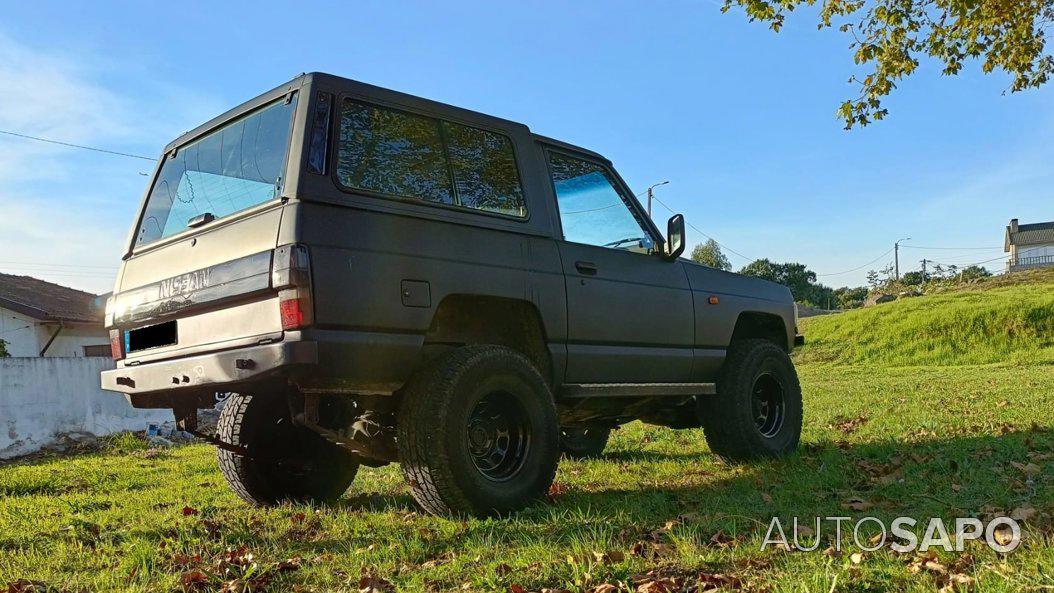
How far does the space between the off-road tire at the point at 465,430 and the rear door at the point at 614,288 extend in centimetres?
52

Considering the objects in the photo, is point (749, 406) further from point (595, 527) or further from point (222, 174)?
point (222, 174)

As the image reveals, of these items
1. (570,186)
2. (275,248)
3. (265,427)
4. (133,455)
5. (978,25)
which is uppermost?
(978,25)

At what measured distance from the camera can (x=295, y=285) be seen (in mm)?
3393

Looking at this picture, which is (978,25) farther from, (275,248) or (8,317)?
(8,317)

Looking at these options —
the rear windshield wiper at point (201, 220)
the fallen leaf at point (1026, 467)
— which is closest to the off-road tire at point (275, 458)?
the rear windshield wiper at point (201, 220)

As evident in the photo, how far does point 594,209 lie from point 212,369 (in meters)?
2.60

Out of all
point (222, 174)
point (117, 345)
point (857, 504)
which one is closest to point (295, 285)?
point (222, 174)

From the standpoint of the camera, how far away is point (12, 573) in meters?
3.45

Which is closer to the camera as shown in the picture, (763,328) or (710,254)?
(763,328)

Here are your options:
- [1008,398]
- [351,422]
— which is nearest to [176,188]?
[351,422]

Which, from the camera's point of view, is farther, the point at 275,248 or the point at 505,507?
the point at 505,507

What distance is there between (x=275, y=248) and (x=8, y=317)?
1882cm

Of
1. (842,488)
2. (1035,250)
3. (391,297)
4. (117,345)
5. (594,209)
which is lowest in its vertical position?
(842,488)

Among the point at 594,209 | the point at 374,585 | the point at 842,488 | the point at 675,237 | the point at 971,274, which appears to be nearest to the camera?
the point at 374,585
